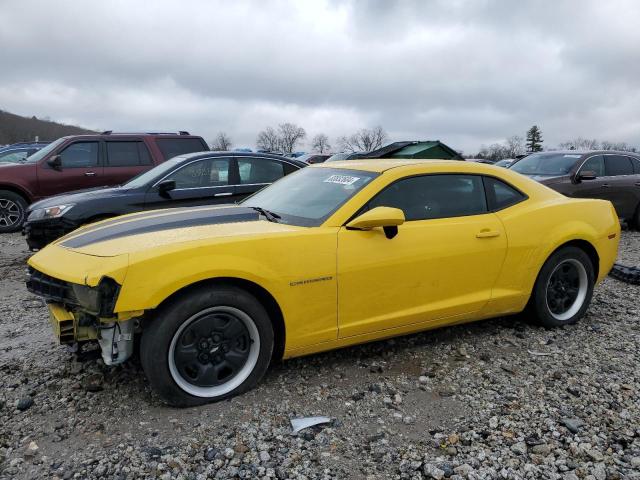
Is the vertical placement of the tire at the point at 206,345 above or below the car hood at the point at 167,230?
below

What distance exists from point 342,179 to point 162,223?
132 centimetres

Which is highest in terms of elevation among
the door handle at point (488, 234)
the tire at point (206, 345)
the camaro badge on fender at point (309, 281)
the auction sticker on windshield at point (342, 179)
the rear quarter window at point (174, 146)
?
the rear quarter window at point (174, 146)

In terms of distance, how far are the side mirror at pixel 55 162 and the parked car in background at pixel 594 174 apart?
833 centimetres

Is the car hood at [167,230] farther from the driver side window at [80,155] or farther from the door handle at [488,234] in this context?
the driver side window at [80,155]

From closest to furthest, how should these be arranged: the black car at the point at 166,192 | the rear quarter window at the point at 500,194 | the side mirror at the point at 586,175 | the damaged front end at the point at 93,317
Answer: the damaged front end at the point at 93,317 → the rear quarter window at the point at 500,194 → the black car at the point at 166,192 → the side mirror at the point at 586,175

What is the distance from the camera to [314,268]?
3035mm

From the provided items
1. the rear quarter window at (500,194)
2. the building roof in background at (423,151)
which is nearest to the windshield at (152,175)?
the rear quarter window at (500,194)

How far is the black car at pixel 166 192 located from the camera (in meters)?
5.96

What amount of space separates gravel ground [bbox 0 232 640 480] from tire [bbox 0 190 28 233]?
581cm

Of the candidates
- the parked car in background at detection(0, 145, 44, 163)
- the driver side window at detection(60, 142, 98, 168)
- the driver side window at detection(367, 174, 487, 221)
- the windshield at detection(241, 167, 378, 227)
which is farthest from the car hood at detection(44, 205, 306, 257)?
the parked car in background at detection(0, 145, 44, 163)

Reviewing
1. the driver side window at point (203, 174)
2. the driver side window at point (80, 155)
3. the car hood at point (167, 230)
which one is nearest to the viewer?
the car hood at point (167, 230)

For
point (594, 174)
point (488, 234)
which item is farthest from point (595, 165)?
point (488, 234)

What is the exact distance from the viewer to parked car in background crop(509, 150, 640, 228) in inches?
340

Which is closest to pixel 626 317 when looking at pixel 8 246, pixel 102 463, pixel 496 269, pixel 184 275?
pixel 496 269
